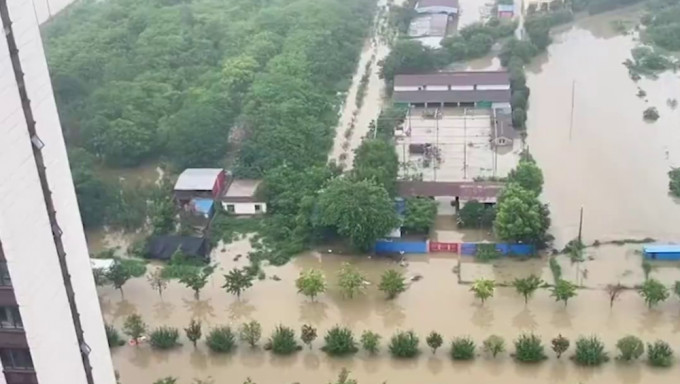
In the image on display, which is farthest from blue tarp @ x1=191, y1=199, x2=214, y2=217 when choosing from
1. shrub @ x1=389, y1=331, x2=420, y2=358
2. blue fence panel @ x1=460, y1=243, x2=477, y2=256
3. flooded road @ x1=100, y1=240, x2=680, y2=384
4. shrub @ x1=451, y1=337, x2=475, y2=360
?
shrub @ x1=451, y1=337, x2=475, y2=360

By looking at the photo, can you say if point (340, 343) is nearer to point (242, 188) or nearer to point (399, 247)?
point (399, 247)

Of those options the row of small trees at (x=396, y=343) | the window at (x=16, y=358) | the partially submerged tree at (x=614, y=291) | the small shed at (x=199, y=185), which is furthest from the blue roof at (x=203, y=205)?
the window at (x=16, y=358)

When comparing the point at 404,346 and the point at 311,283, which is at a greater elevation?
the point at 311,283

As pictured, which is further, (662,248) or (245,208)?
(245,208)

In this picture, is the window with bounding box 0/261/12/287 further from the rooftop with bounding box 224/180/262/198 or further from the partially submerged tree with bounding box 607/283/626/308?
the rooftop with bounding box 224/180/262/198

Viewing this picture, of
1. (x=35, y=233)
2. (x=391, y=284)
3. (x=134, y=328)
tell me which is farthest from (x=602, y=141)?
(x=35, y=233)
